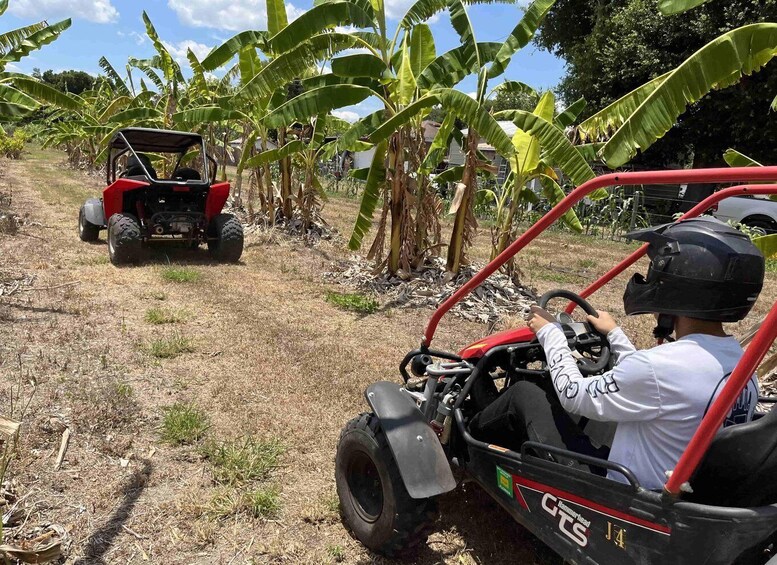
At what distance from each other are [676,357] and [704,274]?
0.27 metres

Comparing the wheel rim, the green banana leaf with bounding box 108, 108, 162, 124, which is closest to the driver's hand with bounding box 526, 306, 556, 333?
the wheel rim

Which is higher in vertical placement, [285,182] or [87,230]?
[285,182]

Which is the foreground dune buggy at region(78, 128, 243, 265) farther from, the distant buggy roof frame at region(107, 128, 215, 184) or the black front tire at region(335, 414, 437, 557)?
the black front tire at region(335, 414, 437, 557)

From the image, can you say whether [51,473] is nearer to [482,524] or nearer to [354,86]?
[482,524]

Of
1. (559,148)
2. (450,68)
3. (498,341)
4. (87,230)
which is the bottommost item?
(87,230)

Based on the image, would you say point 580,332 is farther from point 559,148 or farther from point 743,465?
point 559,148

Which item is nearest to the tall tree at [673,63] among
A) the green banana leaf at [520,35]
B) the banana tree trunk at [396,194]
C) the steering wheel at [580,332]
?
the green banana leaf at [520,35]

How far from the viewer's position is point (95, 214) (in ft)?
30.7

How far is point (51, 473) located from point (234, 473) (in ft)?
3.12

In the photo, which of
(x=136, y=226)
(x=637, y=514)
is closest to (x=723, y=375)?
(x=637, y=514)

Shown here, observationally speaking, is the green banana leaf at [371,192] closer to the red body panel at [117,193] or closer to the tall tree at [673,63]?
the red body panel at [117,193]

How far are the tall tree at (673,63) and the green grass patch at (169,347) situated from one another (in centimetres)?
1583

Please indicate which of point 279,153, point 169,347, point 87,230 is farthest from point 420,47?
point 87,230

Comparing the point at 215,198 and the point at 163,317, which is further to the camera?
the point at 215,198
